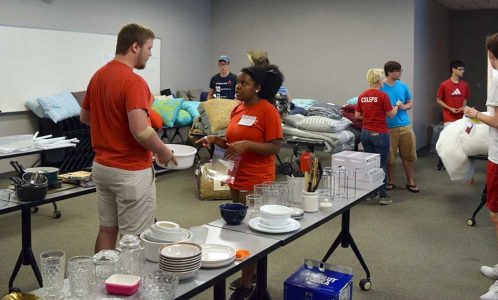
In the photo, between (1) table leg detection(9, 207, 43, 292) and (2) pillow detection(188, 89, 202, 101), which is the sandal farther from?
(2) pillow detection(188, 89, 202, 101)

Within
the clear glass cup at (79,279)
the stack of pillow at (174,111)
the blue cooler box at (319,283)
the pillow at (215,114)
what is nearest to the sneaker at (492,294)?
the blue cooler box at (319,283)

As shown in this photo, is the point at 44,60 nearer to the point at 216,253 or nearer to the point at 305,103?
the point at 305,103

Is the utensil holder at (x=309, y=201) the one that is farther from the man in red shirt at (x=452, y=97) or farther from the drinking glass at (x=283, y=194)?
the man in red shirt at (x=452, y=97)

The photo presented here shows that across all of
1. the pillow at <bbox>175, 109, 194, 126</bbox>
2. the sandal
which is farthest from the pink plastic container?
the pillow at <bbox>175, 109, 194, 126</bbox>

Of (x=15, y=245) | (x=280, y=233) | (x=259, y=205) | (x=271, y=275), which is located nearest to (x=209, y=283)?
(x=280, y=233)

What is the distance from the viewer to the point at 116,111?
2.41m

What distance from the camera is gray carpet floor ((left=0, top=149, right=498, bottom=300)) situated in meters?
3.29

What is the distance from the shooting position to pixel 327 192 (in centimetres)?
271

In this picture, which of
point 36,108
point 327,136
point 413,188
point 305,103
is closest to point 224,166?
point 327,136

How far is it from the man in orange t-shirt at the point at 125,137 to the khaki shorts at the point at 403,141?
11.8 ft

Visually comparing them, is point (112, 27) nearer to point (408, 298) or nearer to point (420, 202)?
point (420, 202)

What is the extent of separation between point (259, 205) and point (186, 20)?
7.37m

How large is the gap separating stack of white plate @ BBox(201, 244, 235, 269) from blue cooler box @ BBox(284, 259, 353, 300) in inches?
30.8

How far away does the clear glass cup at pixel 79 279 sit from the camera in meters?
1.49
